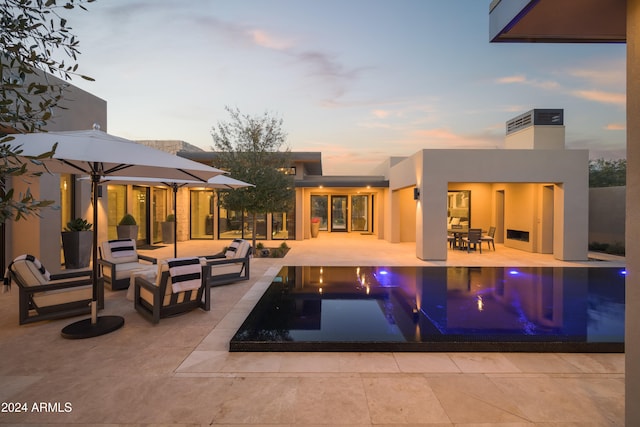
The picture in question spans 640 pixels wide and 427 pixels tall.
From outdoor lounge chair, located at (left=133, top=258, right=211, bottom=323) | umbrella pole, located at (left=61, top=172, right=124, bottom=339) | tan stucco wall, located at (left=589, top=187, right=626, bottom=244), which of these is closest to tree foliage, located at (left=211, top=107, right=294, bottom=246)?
outdoor lounge chair, located at (left=133, top=258, right=211, bottom=323)

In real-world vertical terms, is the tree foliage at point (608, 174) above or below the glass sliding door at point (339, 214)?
above

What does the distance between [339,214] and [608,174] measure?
2887cm

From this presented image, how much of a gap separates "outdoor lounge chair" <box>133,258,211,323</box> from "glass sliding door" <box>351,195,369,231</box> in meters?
16.4

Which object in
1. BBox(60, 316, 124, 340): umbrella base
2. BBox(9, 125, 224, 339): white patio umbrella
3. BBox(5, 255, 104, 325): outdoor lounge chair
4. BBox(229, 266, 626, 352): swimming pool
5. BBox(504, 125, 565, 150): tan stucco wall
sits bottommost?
BBox(229, 266, 626, 352): swimming pool

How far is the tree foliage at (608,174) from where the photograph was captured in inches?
1174

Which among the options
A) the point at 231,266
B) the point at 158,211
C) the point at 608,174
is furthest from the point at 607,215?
the point at 608,174

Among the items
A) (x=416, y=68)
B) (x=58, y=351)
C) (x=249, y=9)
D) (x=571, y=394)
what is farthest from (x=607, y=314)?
(x=416, y=68)

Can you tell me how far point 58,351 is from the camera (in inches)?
152

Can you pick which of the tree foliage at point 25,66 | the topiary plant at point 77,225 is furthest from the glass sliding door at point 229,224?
the tree foliage at point 25,66

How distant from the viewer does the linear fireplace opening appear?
1302 centimetres

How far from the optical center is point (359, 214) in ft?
69.8

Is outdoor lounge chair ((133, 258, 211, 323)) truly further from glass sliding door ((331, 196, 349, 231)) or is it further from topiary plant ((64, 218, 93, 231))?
glass sliding door ((331, 196, 349, 231))

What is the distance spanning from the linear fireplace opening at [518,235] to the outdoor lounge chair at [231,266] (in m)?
11.8

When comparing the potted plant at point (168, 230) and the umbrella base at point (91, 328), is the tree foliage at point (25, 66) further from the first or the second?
the potted plant at point (168, 230)
